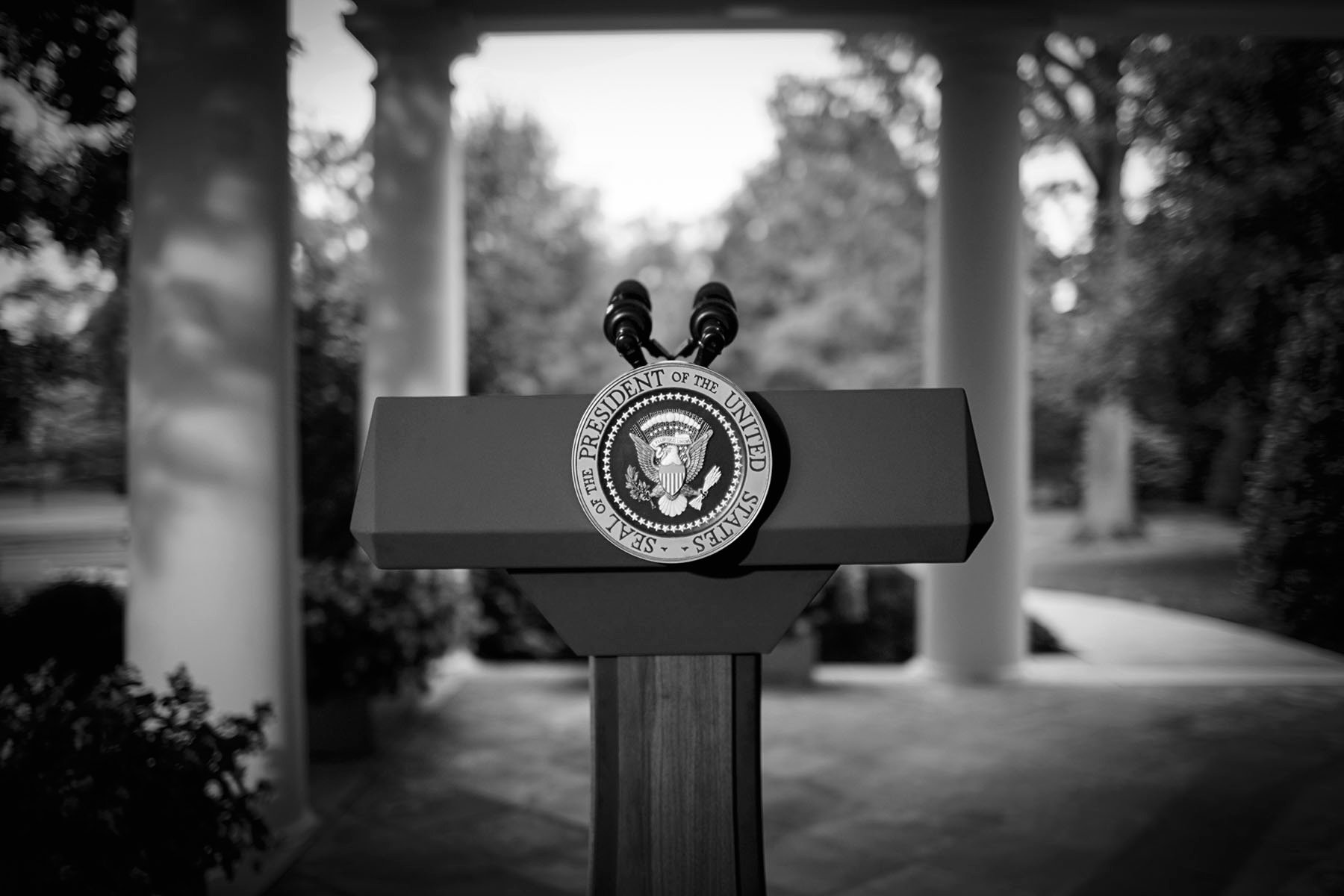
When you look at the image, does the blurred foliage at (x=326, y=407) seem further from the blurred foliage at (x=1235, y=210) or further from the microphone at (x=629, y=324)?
the blurred foliage at (x=1235, y=210)

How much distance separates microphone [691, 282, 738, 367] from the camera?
1774mm

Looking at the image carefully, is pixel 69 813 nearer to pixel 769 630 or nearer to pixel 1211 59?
pixel 769 630

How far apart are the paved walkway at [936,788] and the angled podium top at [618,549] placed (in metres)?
2.56

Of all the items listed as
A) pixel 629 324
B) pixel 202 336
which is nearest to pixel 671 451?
pixel 629 324

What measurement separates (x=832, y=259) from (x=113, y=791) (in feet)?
55.8

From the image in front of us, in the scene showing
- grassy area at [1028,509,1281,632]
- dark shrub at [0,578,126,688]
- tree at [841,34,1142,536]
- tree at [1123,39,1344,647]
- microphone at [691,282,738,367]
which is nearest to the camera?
microphone at [691,282,738,367]

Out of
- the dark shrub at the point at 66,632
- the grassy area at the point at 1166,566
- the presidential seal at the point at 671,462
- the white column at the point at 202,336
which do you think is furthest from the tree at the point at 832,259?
the presidential seal at the point at 671,462

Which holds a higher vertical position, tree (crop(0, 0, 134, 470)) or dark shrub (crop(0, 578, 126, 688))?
tree (crop(0, 0, 134, 470))

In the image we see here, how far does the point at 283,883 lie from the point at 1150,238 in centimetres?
960

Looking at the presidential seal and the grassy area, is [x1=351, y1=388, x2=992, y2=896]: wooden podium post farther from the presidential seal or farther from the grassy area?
the grassy area

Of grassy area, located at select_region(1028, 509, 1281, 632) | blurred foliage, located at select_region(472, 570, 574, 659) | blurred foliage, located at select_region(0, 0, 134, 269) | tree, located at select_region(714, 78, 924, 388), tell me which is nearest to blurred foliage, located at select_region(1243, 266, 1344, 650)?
grassy area, located at select_region(1028, 509, 1281, 632)

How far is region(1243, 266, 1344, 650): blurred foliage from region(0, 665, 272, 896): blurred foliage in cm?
762

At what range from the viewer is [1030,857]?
4.13 metres

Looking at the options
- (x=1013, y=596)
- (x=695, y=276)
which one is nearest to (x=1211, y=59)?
(x=1013, y=596)
